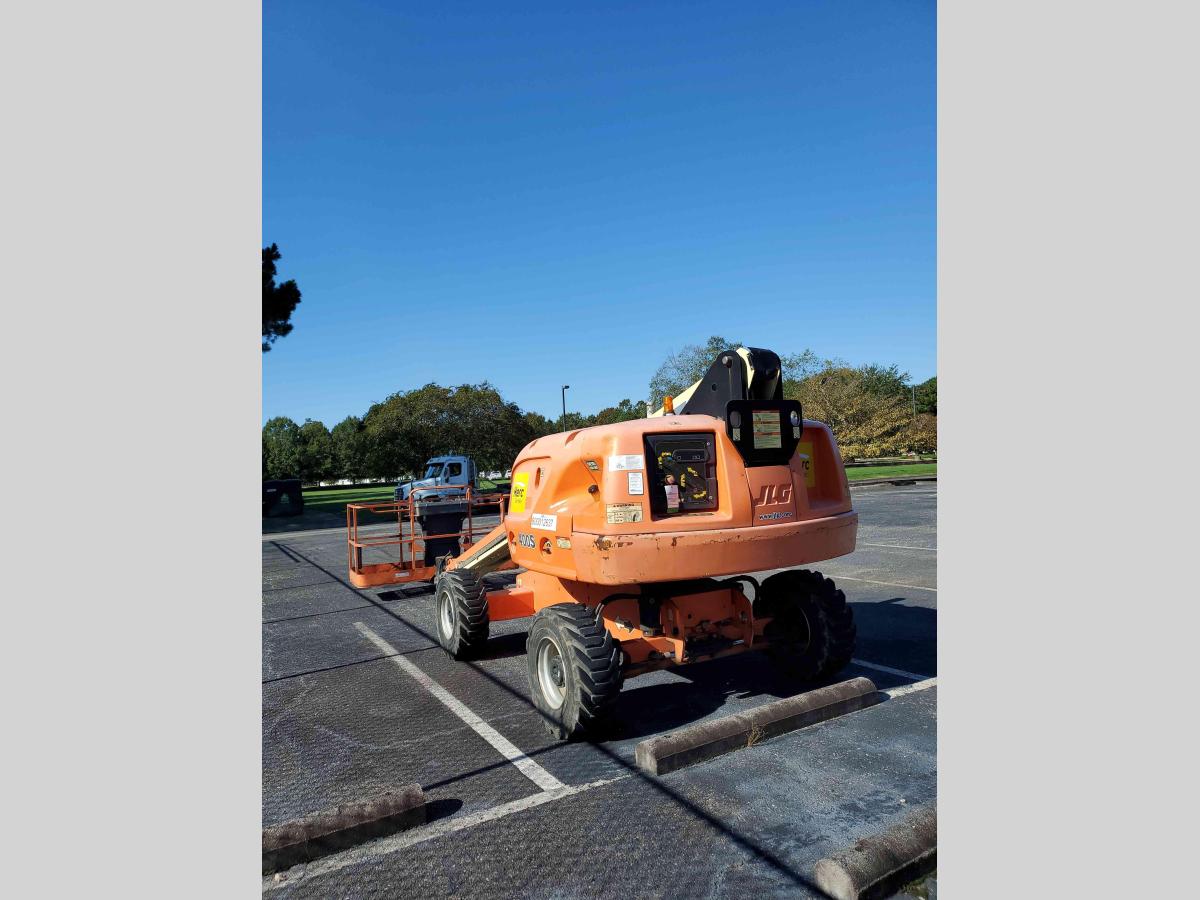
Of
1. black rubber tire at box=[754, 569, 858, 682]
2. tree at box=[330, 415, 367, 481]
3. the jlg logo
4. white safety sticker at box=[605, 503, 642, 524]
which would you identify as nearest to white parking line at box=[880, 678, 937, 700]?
black rubber tire at box=[754, 569, 858, 682]

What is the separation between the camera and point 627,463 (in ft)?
16.0

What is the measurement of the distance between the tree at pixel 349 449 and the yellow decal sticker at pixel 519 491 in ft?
202

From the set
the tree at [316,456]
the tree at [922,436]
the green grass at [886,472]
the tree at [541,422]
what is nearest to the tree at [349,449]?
the tree at [316,456]

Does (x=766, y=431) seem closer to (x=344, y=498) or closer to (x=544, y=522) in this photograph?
(x=544, y=522)

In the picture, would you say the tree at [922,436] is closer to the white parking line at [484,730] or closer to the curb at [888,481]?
the curb at [888,481]

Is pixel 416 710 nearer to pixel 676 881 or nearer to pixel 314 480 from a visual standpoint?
pixel 676 881

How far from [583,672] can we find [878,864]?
7.06 feet

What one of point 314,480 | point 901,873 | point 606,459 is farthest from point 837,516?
point 314,480

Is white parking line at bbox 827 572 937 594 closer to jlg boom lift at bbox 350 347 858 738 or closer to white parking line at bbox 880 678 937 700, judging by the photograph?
white parking line at bbox 880 678 937 700

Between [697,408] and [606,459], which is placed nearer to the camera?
[606,459]

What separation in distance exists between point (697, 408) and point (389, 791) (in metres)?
3.28

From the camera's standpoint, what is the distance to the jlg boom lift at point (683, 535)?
4.86 m

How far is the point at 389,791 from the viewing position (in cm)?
398

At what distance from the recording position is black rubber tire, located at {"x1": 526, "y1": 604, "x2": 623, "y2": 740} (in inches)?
191
